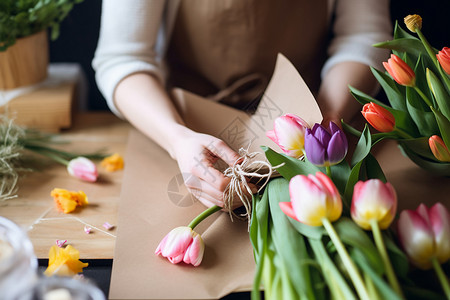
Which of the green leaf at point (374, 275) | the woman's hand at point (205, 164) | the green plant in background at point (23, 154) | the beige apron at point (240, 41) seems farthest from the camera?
the beige apron at point (240, 41)

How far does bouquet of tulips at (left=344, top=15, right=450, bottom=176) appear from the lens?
1.86 ft

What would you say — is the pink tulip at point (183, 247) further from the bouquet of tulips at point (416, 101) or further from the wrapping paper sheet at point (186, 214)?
the bouquet of tulips at point (416, 101)

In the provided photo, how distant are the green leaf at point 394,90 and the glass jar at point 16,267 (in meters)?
0.50

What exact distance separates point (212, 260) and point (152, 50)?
0.46 metres

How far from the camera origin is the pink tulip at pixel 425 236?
452mm

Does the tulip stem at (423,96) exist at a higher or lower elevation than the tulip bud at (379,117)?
higher

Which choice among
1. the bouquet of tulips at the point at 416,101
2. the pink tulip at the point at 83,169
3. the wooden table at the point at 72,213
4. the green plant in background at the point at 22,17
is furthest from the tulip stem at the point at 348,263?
the green plant in background at the point at 22,17

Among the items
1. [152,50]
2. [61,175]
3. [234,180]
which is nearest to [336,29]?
[152,50]

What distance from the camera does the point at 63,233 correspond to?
0.65 metres

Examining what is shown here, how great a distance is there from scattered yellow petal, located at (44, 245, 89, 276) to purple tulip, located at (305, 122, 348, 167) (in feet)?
1.05

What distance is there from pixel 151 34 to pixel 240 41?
0.56 ft

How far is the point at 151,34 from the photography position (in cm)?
85

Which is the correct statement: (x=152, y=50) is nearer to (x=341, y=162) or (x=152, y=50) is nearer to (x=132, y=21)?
(x=132, y=21)

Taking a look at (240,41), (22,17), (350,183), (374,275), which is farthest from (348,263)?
(22,17)
